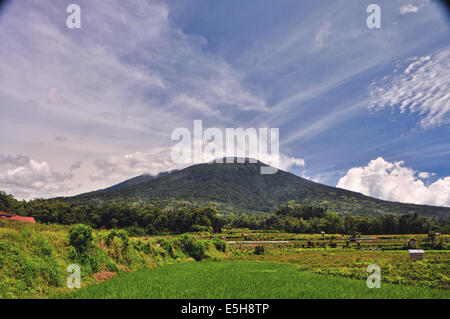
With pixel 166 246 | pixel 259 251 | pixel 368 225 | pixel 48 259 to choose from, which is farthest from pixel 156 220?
pixel 368 225

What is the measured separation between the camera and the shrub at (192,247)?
98.0 feet

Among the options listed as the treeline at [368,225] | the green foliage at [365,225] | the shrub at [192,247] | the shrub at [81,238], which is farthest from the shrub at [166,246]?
the treeline at [368,225]

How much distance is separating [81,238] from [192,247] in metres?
17.9

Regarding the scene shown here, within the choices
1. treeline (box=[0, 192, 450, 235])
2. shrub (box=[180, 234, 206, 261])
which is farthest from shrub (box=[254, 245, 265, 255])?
treeline (box=[0, 192, 450, 235])

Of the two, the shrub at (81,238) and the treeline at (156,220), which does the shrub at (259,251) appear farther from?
the treeline at (156,220)

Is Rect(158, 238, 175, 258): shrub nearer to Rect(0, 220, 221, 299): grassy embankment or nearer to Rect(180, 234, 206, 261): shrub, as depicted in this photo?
Rect(180, 234, 206, 261): shrub

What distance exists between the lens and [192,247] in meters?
30.3

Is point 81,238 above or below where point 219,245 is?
above

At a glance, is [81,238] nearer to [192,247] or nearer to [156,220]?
[192,247]

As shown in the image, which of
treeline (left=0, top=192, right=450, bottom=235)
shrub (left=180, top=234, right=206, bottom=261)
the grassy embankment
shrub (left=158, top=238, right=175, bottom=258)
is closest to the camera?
the grassy embankment

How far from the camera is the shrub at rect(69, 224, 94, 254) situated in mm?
13786

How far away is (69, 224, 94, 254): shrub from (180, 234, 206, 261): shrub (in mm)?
16295

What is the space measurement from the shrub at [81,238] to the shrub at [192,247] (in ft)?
53.5

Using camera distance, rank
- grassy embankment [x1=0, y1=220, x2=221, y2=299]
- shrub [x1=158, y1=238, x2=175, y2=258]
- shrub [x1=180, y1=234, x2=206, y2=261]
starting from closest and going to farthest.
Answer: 1. grassy embankment [x1=0, y1=220, x2=221, y2=299]
2. shrub [x1=158, y1=238, x2=175, y2=258]
3. shrub [x1=180, y1=234, x2=206, y2=261]
